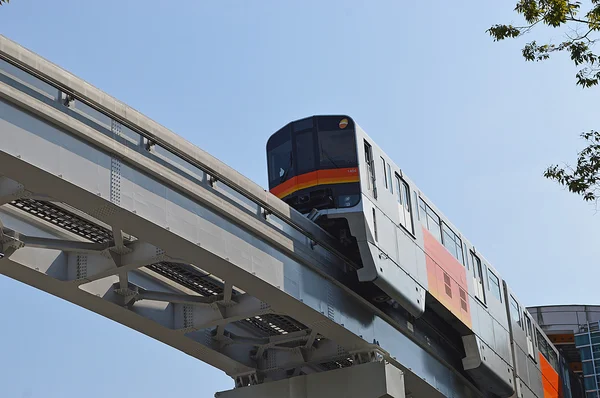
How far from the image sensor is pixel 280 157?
19.1 m

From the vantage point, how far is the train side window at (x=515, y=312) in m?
27.3

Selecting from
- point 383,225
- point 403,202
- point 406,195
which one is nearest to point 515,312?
point 406,195

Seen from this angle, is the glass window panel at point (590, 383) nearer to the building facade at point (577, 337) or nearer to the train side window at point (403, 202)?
the building facade at point (577, 337)

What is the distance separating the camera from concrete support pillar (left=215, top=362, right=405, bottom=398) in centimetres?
1781

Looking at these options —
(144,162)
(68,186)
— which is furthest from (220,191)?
(68,186)

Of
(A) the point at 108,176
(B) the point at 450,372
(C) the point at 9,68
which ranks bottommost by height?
(B) the point at 450,372

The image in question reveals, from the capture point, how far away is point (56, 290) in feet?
50.9

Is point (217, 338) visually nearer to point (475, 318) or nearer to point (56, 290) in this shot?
point (56, 290)

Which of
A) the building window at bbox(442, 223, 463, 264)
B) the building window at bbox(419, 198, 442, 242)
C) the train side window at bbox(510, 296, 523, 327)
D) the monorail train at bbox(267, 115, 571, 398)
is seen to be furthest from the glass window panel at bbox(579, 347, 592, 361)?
the building window at bbox(419, 198, 442, 242)

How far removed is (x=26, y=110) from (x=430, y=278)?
425 inches

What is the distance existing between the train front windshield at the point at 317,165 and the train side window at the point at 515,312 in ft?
36.9

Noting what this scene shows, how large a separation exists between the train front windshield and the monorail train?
20 mm

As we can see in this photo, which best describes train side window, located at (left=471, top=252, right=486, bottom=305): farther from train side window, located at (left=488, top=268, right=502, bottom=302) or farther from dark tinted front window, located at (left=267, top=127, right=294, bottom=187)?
dark tinted front window, located at (left=267, top=127, right=294, bottom=187)

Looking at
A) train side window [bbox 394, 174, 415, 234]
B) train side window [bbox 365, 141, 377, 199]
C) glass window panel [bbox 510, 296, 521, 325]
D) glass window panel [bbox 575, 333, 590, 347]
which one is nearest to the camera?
train side window [bbox 365, 141, 377, 199]
